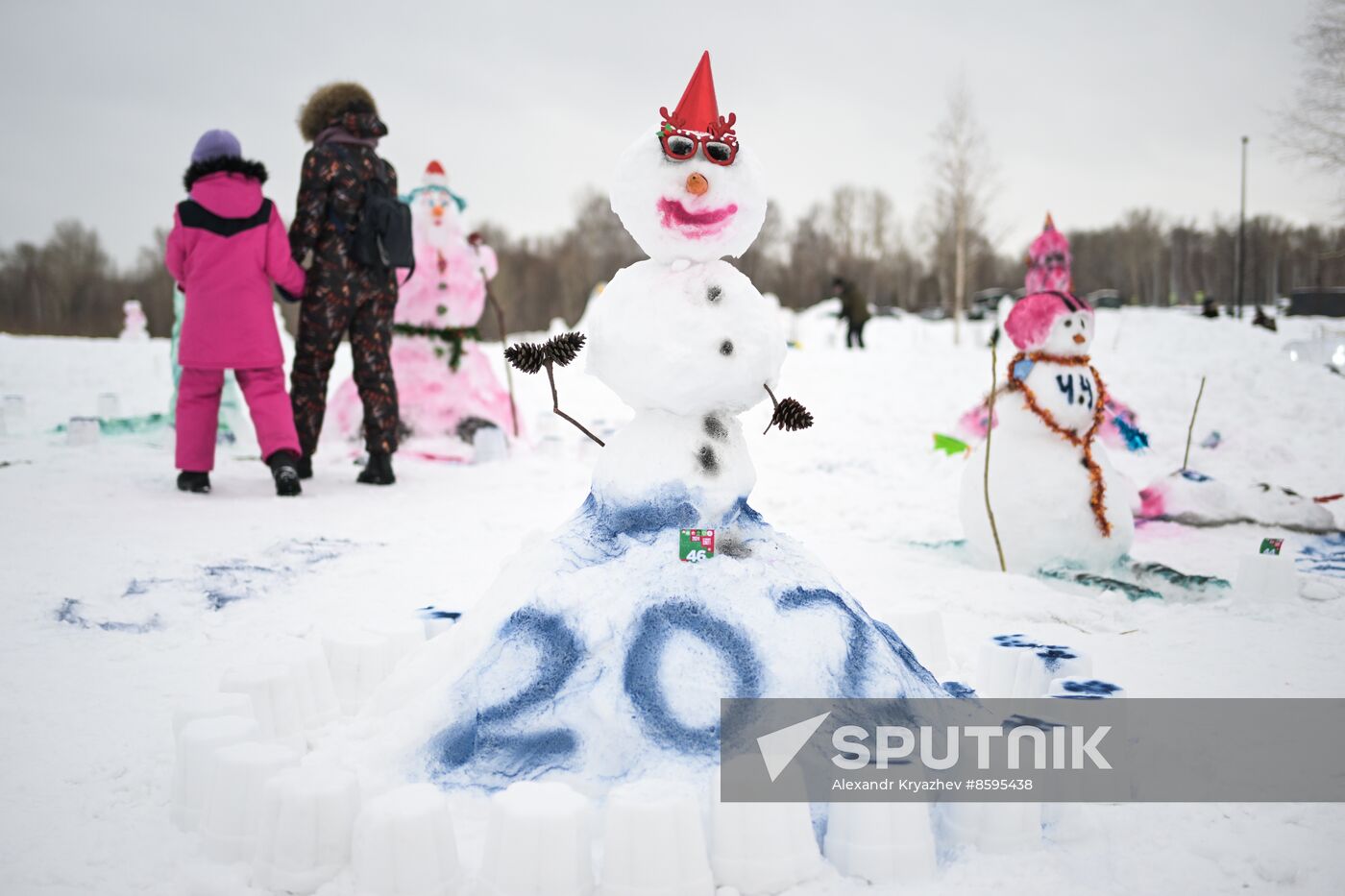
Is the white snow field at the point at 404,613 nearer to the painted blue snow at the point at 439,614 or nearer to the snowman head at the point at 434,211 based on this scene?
the painted blue snow at the point at 439,614

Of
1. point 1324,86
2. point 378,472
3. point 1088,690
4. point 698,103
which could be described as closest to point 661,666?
point 1088,690

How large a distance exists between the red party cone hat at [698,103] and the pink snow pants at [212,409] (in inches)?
143

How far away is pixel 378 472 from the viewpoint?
6.18m

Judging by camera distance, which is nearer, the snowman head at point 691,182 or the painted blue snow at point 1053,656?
the snowman head at point 691,182

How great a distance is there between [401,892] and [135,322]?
58.7 feet

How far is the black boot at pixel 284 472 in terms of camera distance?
5512 millimetres

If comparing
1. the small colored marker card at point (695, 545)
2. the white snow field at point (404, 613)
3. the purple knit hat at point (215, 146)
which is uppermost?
the purple knit hat at point (215, 146)

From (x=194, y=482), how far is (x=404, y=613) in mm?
2332

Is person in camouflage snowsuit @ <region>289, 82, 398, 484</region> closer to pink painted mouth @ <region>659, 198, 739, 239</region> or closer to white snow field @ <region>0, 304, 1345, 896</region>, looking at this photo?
white snow field @ <region>0, 304, 1345, 896</region>

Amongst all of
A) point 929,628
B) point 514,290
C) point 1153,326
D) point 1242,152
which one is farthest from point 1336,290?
point 929,628

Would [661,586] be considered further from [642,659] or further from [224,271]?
[224,271]

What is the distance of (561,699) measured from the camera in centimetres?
233

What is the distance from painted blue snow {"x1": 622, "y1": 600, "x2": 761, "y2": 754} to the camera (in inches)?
88.0

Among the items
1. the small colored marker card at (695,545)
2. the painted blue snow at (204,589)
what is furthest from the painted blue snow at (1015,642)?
the painted blue snow at (204,589)
